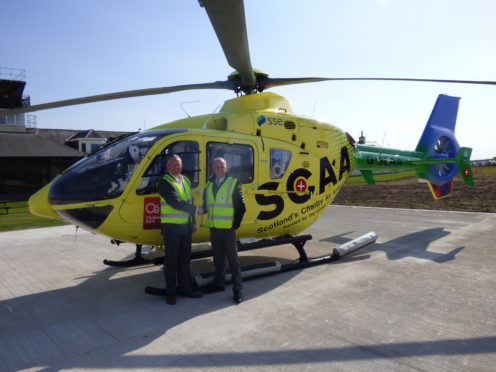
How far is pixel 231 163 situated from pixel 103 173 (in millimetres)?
1782

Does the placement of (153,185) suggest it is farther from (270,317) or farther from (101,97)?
(270,317)

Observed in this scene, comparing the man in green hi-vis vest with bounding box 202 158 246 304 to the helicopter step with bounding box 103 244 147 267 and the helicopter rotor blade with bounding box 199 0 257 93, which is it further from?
the helicopter step with bounding box 103 244 147 267

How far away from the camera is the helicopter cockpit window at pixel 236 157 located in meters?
5.36

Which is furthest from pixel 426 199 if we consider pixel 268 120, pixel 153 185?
pixel 153 185

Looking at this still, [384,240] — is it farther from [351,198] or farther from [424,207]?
[351,198]

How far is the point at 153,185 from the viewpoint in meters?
4.95

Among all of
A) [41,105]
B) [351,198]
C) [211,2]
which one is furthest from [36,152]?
[211,2]

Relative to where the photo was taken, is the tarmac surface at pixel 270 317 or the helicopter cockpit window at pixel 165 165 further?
the helicopter cockpit window at pixel 165 165

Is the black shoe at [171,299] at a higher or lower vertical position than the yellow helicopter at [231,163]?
lower

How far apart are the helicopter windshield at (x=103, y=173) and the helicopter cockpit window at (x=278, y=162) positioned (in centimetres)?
182

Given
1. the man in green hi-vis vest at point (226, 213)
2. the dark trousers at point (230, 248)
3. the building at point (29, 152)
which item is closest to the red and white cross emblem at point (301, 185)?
the man in green hi-vis vest at point (226, 213)

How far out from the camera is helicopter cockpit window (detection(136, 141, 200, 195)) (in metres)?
4.92

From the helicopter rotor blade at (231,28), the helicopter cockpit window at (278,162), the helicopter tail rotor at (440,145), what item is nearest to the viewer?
the helicopter rotor blade at (231,28)

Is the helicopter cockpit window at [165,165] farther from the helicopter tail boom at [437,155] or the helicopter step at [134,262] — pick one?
the helicopter tail boom at [437,155]
